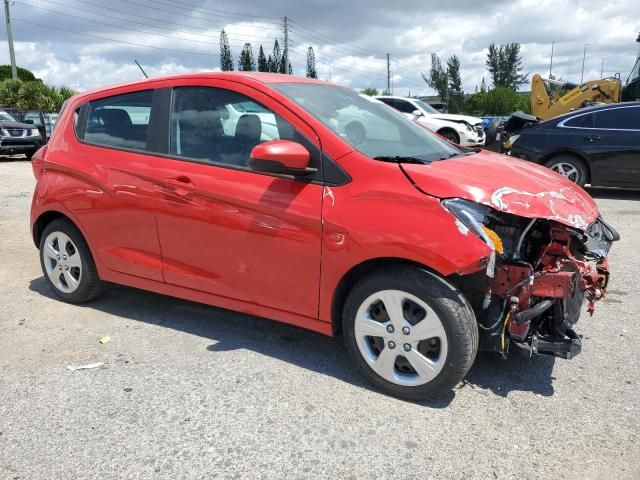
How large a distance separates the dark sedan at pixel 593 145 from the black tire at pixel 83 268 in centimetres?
716

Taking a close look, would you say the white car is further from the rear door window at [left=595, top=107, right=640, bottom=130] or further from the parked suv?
the parked suv

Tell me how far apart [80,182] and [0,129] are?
14709mm

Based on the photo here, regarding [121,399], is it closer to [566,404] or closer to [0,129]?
[566,404]

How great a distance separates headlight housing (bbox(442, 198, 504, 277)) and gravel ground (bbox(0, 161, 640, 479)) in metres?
0.84

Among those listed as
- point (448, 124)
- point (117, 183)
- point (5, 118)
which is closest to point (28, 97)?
point (5, 118)

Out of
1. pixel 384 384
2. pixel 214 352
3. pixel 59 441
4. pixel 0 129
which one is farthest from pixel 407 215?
pixel 0 129

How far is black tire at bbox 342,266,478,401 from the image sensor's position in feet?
9.41

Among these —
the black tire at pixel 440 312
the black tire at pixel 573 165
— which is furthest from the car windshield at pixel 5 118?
the black tire at pixel 440 312

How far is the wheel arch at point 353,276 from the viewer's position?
2.99 meters

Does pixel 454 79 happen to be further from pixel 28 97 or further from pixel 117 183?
pixel 117 183

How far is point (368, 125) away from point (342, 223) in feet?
2.97

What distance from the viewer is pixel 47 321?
4.30 m

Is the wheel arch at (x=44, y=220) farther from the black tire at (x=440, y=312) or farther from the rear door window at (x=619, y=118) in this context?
the rear door window at (x=619, y=118)

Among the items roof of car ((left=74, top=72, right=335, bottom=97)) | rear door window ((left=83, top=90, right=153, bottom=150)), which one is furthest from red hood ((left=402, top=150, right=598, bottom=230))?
rear door window ((left=83, top=90, right=153, bottom=150))
